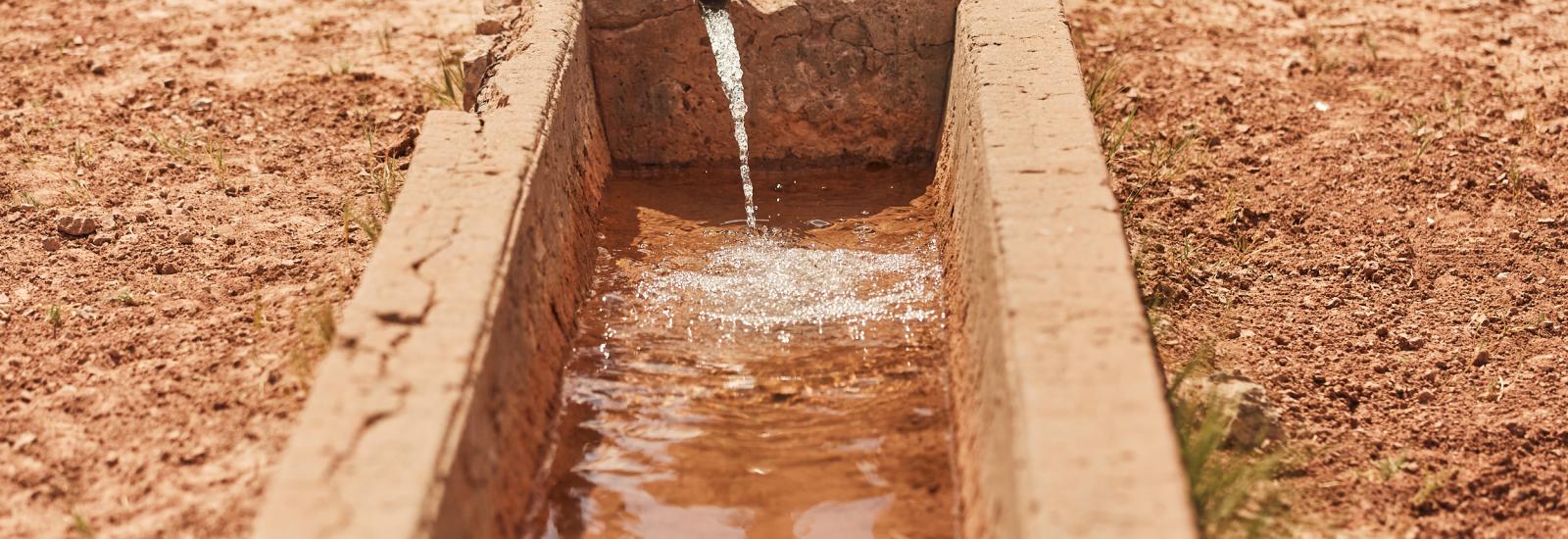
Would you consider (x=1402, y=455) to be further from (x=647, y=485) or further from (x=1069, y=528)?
(x=647, y=485)

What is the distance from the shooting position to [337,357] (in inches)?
93.5

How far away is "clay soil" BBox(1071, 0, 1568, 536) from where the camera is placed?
3.10 metres

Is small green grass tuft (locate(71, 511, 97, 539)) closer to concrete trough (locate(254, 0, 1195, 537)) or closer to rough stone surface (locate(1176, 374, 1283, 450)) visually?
concrete trough (locate(254, 0, 1195, 537))

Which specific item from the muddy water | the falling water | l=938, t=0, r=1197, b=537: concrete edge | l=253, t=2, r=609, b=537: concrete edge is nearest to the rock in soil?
l=253, t=2, r=609, b=537: concrete edge

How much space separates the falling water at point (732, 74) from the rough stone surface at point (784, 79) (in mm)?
24

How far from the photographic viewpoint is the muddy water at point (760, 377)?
280 centimetres

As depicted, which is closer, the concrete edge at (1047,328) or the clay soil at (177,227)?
the concrete edge at (1047,328)

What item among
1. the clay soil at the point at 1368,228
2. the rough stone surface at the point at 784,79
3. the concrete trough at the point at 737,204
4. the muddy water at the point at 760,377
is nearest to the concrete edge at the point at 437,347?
the concrete trough at the point at 737,204

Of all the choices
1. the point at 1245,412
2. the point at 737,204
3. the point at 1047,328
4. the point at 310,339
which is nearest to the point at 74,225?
the point at 310,339

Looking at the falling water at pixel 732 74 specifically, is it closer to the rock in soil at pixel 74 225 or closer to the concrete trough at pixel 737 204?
the concrete trough at pixel 737 204

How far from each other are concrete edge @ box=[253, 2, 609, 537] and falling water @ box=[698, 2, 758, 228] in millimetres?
924

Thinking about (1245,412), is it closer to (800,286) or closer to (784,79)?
(800,286)

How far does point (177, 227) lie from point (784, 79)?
6.18 feet

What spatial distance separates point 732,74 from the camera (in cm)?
426
